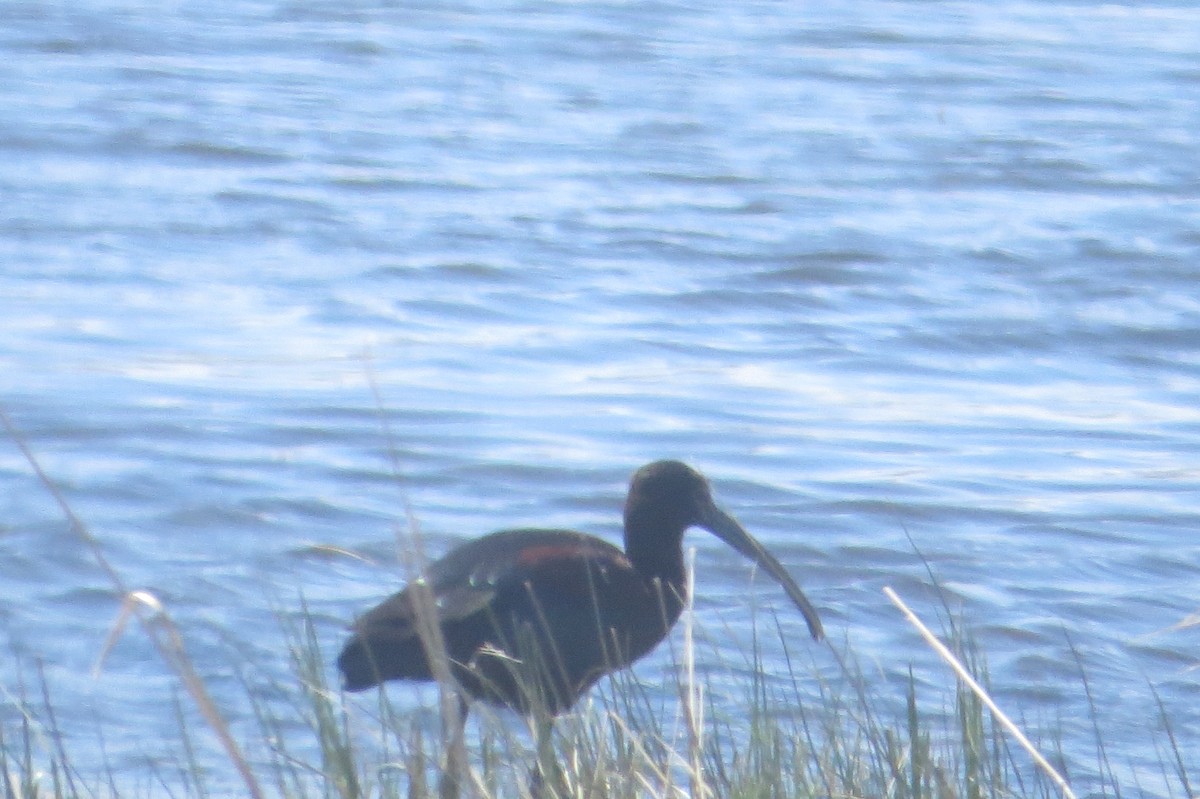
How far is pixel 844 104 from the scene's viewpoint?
45.5ft

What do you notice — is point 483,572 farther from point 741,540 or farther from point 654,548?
point 741,540

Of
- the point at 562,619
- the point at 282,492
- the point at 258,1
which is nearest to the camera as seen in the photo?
the point at 562,619

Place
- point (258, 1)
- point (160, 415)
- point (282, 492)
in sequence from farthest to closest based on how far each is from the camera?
point (258, 1)
point (160, 415)
point (282, 492)

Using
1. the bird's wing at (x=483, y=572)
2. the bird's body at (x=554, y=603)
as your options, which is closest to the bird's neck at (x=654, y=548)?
the bird's body at (x=554, y=603)

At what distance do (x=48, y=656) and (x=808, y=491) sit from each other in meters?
2.53

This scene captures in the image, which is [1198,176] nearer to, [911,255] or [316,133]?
[911,255]

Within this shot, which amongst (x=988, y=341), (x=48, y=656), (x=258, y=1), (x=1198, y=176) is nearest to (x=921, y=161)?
(x=1198, y=176)

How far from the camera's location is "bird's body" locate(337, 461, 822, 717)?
4359mm

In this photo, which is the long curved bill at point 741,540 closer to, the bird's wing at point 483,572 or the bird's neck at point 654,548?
the bird's neck at point 654,548

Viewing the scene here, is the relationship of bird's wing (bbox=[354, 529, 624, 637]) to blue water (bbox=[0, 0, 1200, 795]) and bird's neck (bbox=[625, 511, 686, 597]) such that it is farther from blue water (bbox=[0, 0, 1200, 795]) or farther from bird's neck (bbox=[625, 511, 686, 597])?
blue water (bbox=[0, 0, 1200, 795])

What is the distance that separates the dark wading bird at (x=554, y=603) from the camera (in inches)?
172

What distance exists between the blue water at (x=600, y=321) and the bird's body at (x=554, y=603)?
0.20 m

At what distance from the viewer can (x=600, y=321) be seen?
903 centimetres

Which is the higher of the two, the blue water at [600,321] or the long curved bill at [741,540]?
the long curved bill at [741,540]
